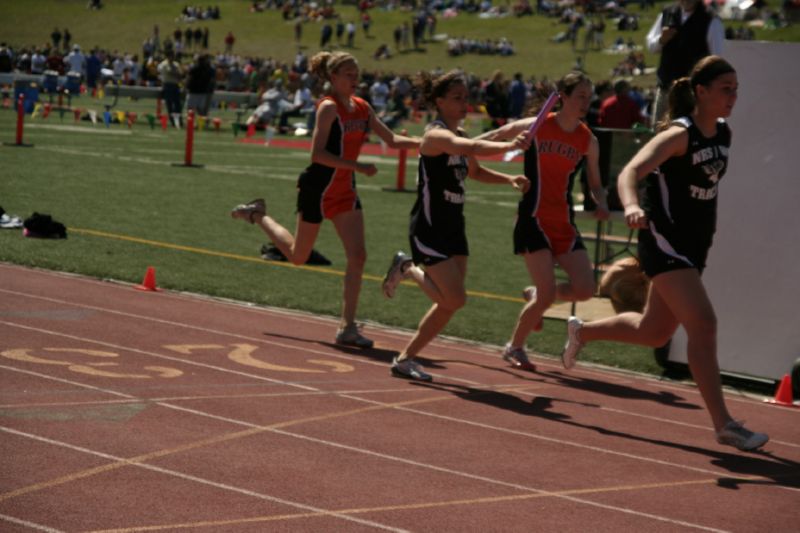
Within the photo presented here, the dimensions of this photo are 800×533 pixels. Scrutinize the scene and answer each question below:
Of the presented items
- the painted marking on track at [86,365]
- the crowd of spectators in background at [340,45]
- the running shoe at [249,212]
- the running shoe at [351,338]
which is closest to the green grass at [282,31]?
the crowd of spectators in background at [340,45]

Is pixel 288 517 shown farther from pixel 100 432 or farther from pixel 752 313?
pixel 752 313

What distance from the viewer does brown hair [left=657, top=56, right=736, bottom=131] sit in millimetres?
7727

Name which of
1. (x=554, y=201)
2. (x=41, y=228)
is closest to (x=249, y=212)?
(x=554, y=201)

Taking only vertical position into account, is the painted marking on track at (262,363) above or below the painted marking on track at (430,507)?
below

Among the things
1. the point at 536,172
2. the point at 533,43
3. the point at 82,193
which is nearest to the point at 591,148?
the point at 536,172

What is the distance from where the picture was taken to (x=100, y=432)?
688cm

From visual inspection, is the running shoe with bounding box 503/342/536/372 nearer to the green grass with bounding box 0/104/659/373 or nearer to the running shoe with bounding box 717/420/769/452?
the green grass with bounding box 0/104/659/373

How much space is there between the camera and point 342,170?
10.6m

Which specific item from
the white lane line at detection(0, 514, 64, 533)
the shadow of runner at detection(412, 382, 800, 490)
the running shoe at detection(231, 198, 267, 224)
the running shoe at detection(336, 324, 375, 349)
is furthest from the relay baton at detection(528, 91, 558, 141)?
the white lane line at detection(0, 514, 64, 533)

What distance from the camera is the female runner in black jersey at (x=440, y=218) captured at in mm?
9289

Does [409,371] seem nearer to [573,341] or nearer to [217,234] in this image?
[573,341]

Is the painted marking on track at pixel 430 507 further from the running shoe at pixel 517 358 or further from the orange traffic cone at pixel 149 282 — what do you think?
the orange traffic cone at pixel 149 282

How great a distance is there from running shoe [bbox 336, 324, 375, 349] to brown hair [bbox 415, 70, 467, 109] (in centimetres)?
195

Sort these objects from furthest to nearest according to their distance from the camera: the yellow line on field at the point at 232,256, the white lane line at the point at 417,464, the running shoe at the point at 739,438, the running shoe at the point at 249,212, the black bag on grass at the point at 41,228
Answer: the black bag on grass at the point at 41,228, the yellow line on field at the point at 232,256, the running shoe at the point at 249,212, the running shoe at the point at 739,438, the white lane line at the point at 417,464
